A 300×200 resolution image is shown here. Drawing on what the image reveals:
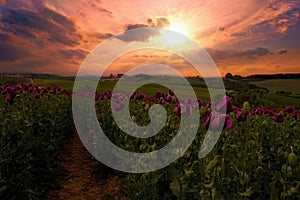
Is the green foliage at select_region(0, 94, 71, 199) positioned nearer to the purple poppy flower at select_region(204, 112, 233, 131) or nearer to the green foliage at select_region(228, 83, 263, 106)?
the purple poppy flower at select_region(204, 112, 233, 131)

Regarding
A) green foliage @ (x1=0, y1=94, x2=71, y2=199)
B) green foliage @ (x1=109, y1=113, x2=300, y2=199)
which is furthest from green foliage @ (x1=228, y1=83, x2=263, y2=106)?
green foliage @ (x1=0, y1=94, x2=71, y2=199)

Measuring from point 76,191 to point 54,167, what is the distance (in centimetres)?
116

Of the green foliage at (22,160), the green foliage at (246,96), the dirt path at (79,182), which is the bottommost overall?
the dirt path at (79,182)

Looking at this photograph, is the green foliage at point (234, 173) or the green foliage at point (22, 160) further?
the green foliage at point (22, 160)

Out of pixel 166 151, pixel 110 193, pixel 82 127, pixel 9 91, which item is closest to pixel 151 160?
pixel 166 151

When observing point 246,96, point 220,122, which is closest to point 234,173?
point 220,122

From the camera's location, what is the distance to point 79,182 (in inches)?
233

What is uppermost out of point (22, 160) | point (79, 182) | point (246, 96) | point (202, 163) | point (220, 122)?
point (220, 122)

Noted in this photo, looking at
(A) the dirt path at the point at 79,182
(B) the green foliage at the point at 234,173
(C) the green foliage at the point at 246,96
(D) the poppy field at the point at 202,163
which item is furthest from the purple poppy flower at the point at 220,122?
(C) the green foliage at the point at 246,96

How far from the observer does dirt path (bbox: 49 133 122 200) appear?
17.3 ft

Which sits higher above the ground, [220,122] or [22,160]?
[220,122]

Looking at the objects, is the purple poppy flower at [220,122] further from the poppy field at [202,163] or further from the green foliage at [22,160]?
the green foliage at [22,160]

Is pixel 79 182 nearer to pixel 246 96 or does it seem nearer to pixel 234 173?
pixel 234 173

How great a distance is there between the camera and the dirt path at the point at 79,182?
528 centimetres
